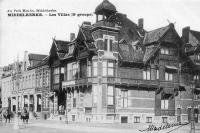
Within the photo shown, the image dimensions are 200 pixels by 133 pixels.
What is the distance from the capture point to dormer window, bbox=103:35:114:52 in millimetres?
39825

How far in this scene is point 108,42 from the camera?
4000cm

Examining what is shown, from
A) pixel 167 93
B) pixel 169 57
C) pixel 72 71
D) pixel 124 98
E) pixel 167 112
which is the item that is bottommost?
pixel 167 112

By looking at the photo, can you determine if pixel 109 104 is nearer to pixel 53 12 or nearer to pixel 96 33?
pixel 96 33

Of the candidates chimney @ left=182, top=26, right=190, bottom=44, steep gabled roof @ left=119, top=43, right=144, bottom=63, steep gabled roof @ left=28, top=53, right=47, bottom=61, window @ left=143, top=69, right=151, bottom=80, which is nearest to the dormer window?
steep gabled roof @ left=119, top=43, right=144, bottom=63

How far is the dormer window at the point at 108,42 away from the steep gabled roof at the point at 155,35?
570 centimetres

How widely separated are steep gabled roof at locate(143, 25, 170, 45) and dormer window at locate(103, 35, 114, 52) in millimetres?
5699

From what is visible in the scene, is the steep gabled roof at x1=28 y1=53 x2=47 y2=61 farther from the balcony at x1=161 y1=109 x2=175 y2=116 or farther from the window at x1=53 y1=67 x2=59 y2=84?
the balcony at x1=161 y1=109 x2=175 y2=116

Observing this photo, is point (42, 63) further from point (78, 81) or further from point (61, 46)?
point (78, 81)

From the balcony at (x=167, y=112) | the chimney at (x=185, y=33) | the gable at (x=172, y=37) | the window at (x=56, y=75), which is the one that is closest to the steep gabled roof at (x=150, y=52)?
the gable at (x=172, y=37)

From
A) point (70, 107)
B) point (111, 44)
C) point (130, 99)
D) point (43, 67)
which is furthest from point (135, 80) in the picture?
point (43, 67)

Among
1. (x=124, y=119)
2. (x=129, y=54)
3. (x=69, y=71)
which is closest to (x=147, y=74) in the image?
(x=129, y=54)

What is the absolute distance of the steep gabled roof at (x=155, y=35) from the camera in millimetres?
43237

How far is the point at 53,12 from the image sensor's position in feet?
79.6

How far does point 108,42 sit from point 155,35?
7.43m
